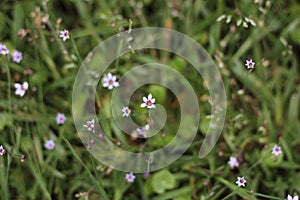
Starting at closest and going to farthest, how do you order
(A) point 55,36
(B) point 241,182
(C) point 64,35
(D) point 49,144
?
1. (B) point 241,182
2. (C) point 64,35
3. (D) point 49,144
4. (A) point 55,36

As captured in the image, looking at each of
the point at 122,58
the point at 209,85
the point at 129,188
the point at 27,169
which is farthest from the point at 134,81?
the point at 27,169

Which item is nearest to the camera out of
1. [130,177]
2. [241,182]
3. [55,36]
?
[241,182]

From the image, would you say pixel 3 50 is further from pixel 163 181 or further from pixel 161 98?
pixel 163 181

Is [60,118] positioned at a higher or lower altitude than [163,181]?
higher

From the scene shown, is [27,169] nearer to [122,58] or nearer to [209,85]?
[122,58]

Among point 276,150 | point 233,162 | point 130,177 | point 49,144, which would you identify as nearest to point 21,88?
point 49,144

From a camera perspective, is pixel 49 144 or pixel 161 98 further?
pixel 161 98

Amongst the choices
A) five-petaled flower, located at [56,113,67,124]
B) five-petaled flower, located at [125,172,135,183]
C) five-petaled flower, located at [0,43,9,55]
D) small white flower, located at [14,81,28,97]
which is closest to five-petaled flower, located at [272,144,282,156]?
five-petaled flower, located at [125,172,135,183]

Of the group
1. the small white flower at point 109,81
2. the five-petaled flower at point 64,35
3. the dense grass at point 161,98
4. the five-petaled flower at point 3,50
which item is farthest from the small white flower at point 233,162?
the five-petaled flower at point 3,50
